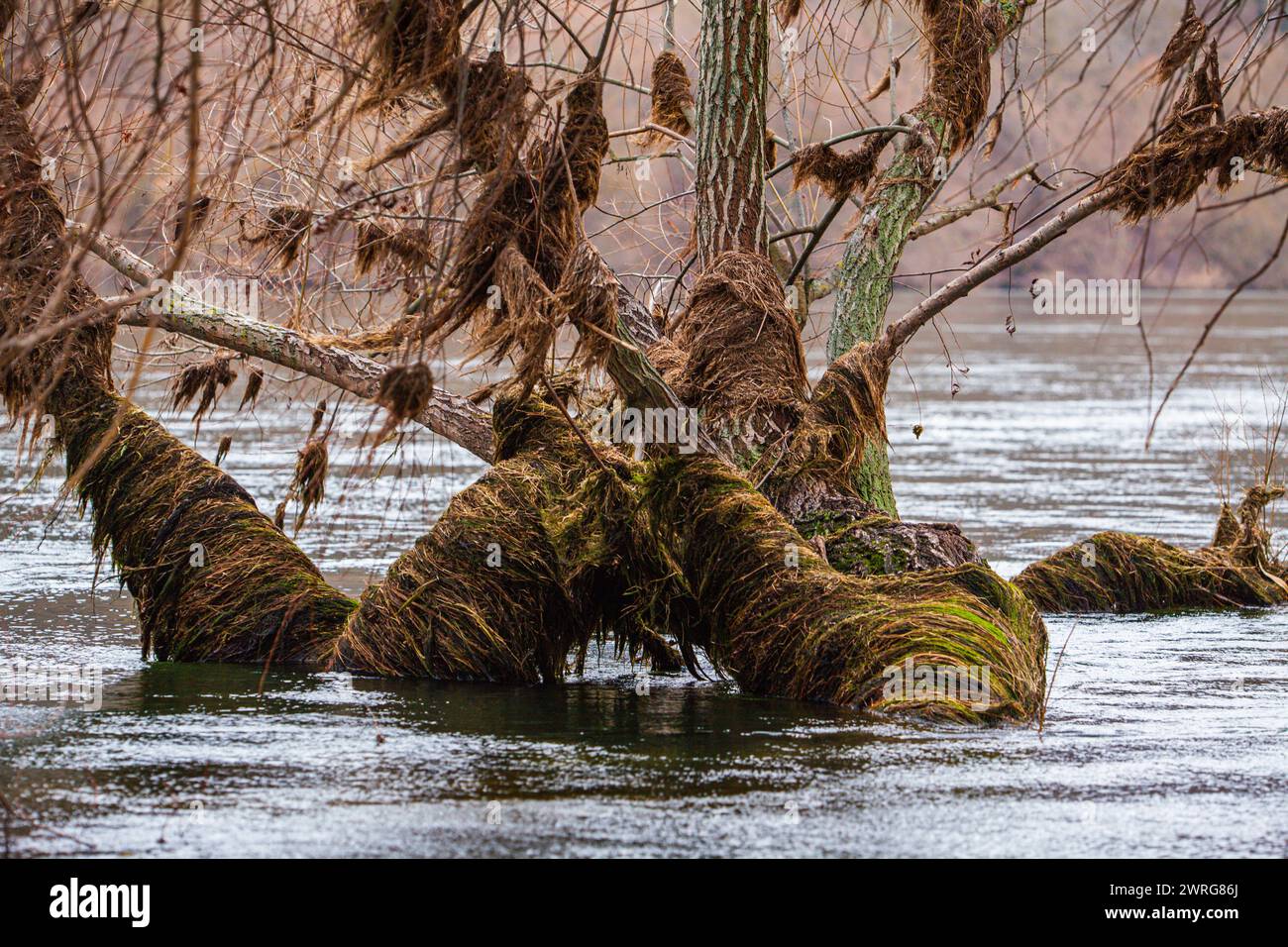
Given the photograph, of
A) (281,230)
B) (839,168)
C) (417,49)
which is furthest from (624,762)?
(839,168)

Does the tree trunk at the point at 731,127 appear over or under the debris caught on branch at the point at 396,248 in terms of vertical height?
over

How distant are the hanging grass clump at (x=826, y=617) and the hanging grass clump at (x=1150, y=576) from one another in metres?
4.06

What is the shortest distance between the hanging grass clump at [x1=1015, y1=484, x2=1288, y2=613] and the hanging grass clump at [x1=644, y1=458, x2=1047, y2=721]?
4.06 metres

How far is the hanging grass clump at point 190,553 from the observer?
1146 cm

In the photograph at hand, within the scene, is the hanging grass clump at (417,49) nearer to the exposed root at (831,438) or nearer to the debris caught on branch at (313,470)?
the debris caught on branch at (313,470)

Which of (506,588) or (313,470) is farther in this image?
(506,588)

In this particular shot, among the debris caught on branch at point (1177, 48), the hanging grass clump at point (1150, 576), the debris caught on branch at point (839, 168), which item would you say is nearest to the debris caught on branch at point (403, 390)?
the debris caught on branch at point (1177, 48)

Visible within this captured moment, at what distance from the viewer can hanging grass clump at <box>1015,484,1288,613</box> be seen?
565 inches

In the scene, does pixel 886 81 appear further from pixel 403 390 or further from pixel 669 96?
pixel 403 390

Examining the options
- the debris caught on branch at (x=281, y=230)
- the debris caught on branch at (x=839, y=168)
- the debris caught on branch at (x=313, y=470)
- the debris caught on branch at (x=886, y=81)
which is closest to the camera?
the debris caught on branch at (x=313, y=470)

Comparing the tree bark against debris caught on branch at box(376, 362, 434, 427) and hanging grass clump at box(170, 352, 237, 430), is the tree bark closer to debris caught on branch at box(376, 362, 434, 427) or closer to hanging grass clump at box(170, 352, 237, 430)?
hanging grass clump at box(170, 352, 237, 430)

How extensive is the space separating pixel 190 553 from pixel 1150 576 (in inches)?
327

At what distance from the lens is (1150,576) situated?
14.5 m

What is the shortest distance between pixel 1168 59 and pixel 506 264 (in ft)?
12.6
